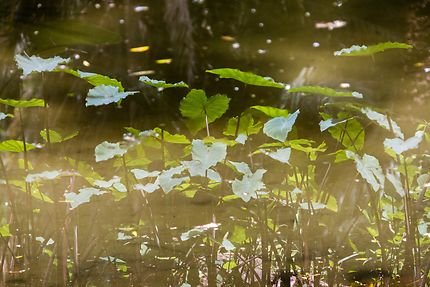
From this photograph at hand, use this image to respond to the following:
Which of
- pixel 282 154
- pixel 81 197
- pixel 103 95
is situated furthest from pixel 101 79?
pixel 282 154

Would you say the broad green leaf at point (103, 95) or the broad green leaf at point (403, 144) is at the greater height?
the broad green leaf at point (103, 95)

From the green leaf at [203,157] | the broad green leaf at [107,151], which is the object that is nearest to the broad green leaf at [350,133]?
the green leaf at [203,157]

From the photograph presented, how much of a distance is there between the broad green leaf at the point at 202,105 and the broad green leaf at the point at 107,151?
0.13m

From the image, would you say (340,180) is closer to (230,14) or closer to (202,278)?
(202,278)

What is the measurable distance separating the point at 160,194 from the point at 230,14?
3.61 feet

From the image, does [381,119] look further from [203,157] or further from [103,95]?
[103,95]

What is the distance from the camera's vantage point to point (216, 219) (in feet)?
2.30

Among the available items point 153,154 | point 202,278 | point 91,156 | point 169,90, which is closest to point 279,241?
point 202,278

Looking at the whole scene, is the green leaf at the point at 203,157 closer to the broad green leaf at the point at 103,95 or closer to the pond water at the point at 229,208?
the pond water at the point at 229,208

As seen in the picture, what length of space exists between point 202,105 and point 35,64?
24cm

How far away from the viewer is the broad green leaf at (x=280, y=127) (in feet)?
1.95

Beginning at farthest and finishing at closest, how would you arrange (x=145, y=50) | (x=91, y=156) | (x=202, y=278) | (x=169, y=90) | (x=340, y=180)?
(x=145, y=50), (x=169, y=90), (x=91, y=156), (x=340, y=180), (x=202, y=278)

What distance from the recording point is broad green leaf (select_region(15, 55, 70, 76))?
0.63 metres

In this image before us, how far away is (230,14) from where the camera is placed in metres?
1.68
